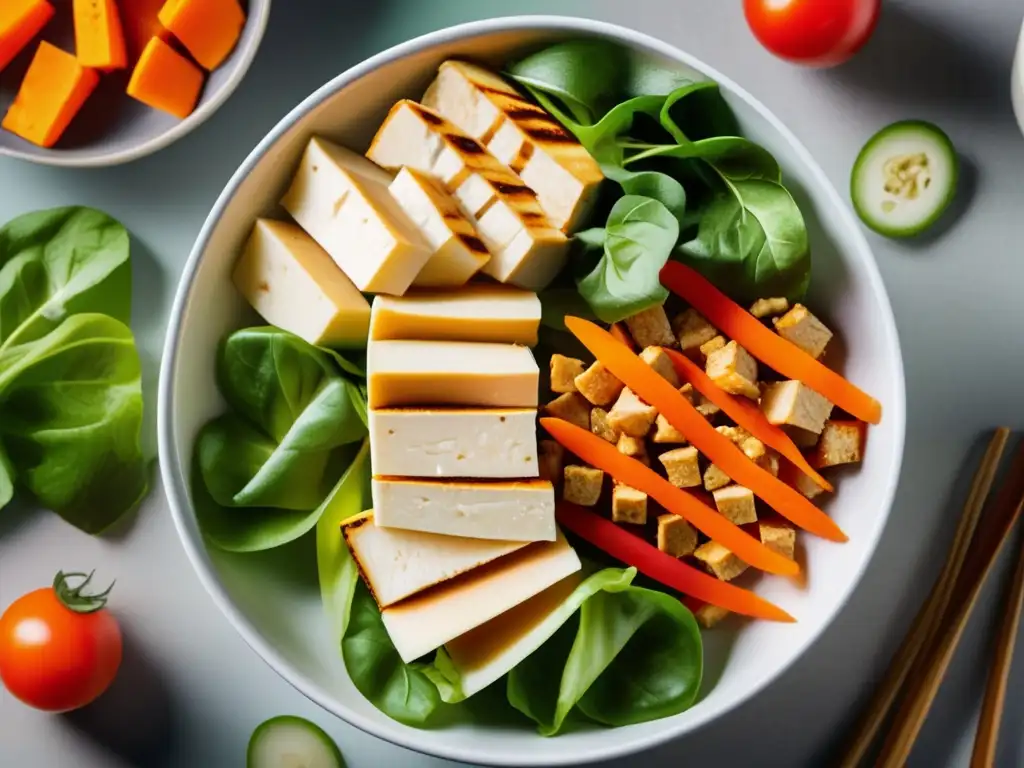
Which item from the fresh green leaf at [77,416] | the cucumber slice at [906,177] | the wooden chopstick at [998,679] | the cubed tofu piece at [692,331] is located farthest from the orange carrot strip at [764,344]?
the fresh green leaf at [77,416]

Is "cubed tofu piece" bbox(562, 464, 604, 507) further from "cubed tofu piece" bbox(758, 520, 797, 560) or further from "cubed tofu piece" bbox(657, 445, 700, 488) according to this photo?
"cubed tofu piece" bbox(758, 520, 797, 560)

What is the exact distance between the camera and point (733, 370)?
143cm

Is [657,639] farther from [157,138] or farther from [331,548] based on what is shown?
[157,138]

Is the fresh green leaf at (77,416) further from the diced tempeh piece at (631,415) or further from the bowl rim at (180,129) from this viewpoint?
the diced tempeh piece at (631,415)

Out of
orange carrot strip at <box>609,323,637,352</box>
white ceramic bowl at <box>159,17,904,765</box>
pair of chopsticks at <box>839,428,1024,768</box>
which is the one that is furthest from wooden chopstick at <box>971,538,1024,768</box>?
orange carrot strip at <box>609,323,637,352</box>

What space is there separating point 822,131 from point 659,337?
503 millimetres

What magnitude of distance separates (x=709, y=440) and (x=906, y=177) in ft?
1.88

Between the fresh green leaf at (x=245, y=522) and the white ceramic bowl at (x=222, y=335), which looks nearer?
the white ceramic bowl at (x=222, y=335)

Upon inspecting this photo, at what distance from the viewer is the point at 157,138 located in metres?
1.67

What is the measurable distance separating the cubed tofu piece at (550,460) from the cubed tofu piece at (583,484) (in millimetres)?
22

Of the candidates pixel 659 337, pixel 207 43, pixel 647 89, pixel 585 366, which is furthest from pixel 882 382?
pixel 207 43

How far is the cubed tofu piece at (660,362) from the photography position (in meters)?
1.45

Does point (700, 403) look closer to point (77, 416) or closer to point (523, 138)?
point (523, 138)

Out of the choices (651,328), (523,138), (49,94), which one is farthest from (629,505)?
(49,94)
